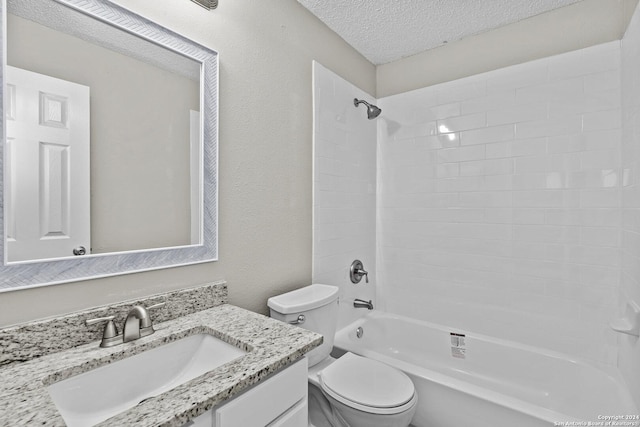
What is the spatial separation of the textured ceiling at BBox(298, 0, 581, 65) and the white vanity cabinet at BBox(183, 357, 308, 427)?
1957 millimetres

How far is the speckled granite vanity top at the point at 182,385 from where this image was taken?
0.67 metres

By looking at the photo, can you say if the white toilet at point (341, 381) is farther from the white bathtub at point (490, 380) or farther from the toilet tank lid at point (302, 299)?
the white bathtub at point (490, 380)

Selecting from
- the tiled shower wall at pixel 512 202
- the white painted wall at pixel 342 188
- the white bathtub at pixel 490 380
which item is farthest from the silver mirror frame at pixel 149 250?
the tiled shower wall at pixel 512 202

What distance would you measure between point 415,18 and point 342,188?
3.84ft

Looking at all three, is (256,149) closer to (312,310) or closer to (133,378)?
(312,310)

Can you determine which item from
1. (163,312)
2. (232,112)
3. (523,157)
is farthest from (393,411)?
(523,157)

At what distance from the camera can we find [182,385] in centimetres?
80

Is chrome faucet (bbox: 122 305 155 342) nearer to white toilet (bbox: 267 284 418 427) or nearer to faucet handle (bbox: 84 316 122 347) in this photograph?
faucet handle (bbox: 84 316 122 347)

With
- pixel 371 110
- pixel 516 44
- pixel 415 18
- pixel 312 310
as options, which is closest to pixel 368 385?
pixel 312 310

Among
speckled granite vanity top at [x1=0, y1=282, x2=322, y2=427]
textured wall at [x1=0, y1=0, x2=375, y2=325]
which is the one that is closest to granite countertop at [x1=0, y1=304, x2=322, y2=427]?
speckled granite vanity top at [x1=0, y1=282, x2=322, y2=427]

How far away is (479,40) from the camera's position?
2.21 m

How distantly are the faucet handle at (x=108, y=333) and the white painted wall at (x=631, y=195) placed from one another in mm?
2127

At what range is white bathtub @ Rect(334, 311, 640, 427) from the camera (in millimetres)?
1422

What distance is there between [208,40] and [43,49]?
0.61 metres
